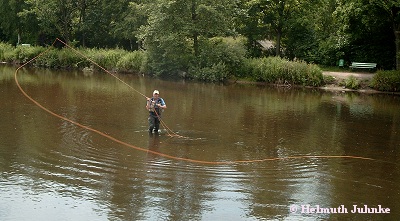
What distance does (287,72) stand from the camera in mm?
40688

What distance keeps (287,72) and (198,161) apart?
84.1 ft

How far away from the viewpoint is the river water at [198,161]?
12.2 m

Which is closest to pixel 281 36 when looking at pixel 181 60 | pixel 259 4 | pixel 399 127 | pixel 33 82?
pixel 259 4

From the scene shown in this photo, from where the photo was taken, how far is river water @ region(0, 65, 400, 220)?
40.2 ft

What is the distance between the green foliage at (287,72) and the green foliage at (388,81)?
4181 millimetres

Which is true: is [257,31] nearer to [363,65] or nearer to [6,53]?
[363,65]

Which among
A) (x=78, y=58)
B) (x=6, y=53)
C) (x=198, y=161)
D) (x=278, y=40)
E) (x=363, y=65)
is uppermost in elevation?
(x=278, y=40)

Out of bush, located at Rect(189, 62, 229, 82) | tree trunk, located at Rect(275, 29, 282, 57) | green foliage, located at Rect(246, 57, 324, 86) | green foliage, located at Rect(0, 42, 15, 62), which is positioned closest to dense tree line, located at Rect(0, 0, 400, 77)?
Result: tree trunk, located at Rect(275, 29, 282, 57)

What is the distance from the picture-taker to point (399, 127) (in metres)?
23.9

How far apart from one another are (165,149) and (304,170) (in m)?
4.65

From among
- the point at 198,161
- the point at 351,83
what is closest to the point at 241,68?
the point at 351,83

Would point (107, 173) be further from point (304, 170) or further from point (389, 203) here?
point (389, 203)

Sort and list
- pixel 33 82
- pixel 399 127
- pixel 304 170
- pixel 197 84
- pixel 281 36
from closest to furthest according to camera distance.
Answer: pixel 304 170, pixel 399 127, pixel 33 82, pixel 197 84, pixel 281 36

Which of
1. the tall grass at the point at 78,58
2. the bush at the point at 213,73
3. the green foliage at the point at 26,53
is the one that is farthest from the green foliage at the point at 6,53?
the bush at the point at 213,73
